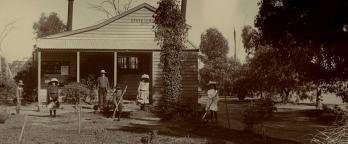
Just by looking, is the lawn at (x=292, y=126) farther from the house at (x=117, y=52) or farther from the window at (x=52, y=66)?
the window at (x=52, y=66)

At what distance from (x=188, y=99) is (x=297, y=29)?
34.0ft

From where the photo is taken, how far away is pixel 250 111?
1395cm

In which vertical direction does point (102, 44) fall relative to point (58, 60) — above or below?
above

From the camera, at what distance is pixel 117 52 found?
27812 mm

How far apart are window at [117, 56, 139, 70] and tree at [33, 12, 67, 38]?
1388 inches

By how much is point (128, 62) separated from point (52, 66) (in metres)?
4.07

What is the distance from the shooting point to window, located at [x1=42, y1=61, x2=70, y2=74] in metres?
28.4

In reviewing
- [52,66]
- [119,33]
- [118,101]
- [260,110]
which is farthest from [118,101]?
[52,66]

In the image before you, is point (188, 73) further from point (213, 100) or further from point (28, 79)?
point (28, 79)

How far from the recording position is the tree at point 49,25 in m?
63.0

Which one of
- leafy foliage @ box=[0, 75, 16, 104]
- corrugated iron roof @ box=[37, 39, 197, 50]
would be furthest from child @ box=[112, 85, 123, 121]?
corrugated iron roof @ box=[37, 39, 197, 50]

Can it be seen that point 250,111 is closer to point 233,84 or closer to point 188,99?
point 188,99

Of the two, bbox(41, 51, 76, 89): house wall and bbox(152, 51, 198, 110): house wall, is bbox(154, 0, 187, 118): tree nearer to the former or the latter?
bbox(152, 51, 198, 110): house wall

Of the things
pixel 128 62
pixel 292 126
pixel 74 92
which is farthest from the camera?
pixel 128 62
